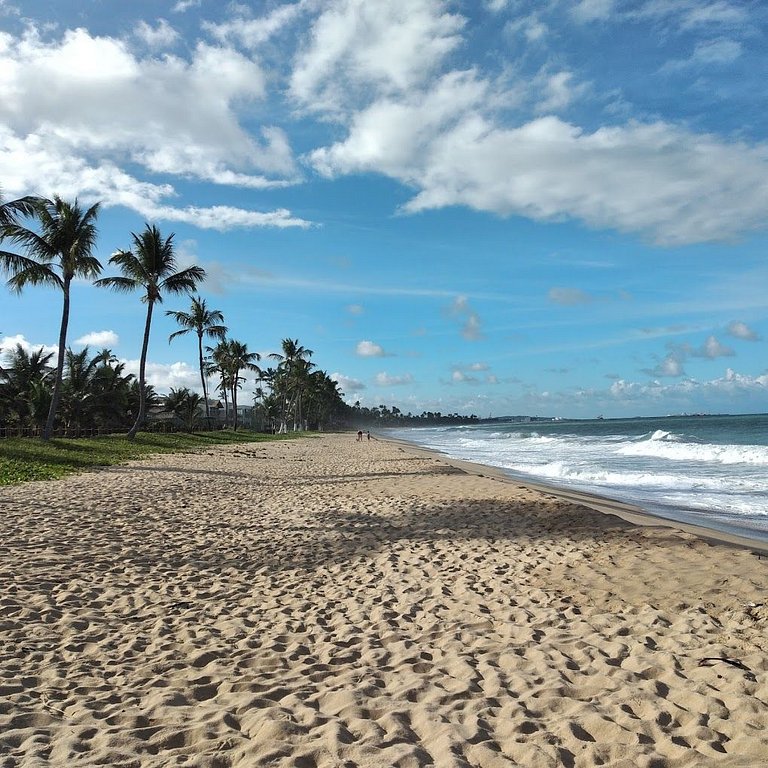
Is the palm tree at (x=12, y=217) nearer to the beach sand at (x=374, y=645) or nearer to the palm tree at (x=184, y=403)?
the beach sand at (x=374, y=645)

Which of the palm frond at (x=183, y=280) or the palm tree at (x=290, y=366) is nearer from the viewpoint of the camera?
the palm frond at (x=183, y=280)

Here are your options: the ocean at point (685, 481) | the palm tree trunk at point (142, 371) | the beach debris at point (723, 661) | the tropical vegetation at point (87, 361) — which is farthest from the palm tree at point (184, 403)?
the beach debris at point (723, 661)

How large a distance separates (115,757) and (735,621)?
196 inches

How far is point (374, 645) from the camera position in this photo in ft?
15.9

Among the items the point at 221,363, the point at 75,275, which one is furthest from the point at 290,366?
the point at 75,275

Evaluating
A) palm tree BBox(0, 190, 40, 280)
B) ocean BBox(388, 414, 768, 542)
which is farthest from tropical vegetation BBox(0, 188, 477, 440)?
ocean BBox(388, 414, 768, 542)

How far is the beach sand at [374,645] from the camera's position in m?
3.32

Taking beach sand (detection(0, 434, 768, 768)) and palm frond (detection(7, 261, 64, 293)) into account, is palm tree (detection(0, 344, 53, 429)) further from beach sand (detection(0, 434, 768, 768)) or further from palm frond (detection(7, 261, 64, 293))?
beach sand (detection(0, 434, 768, 768))

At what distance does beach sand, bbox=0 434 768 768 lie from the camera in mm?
3320

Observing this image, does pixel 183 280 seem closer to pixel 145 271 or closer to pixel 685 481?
pixel 145 271

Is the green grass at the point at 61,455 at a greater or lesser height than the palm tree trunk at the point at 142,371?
lesser

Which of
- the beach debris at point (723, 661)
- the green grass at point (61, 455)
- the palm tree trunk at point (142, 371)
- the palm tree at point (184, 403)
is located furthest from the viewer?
the palm tree at point (184, 403)

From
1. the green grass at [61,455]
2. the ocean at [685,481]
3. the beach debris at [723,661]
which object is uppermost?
the green grass at [61,455]

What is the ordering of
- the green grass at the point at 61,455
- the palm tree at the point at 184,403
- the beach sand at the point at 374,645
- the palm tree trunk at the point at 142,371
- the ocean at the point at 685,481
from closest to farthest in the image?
the beach sand at the point at 374,645 → the ocean at the point at 685,481 → the green grass at the point at 61,455 → the palm tree trunk at the point at 142,371 → the palm tree at the point at 184,403
